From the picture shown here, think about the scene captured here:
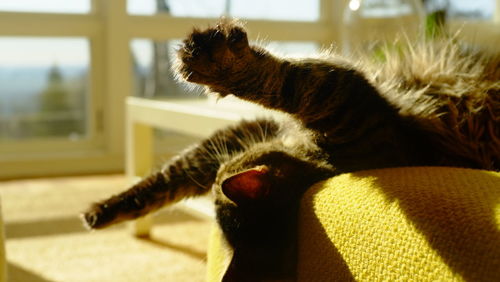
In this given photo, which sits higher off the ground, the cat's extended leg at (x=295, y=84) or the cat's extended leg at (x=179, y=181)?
the cat's extended leg at (x=295, y=84)

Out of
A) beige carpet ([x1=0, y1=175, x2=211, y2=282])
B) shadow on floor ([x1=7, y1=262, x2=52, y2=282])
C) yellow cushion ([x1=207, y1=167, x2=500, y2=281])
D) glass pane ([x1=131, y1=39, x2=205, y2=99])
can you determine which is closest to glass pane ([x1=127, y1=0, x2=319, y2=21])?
glass pane ([x1=131, y1=39, x2=205, y2=99])

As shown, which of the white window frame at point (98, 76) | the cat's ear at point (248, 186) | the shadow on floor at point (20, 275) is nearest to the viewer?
the cat's ear at point (248, 186)

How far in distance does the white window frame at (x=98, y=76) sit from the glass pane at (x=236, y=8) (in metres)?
0.05

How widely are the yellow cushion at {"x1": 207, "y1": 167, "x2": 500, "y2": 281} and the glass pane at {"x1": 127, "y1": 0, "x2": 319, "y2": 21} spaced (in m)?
2.41

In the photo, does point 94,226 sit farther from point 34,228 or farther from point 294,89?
point 34,228

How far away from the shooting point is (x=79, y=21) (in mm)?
2869

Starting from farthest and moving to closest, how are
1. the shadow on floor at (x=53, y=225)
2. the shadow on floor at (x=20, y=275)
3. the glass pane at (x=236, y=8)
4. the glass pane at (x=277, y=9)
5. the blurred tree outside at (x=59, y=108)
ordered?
the glass pane at (x=277, y=9)
the glass pane at (x=236, y=8)
the blurred tree outside at (x=59, y=108)
the shadow on floor at (x=53, y=225)
the shadow on floor at (x=20, y=275)

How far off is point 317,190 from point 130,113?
1.28 m

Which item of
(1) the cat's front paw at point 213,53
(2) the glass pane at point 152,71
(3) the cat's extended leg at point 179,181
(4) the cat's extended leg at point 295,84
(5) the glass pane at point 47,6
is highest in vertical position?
(1) the cat's front paw at point 213,53

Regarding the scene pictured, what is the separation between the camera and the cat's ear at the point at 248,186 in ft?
1.92

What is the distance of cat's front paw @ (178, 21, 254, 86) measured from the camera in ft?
1.98

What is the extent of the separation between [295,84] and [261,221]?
6.2 inches

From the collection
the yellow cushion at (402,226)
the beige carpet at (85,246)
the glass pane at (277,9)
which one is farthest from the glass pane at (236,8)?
the yellow cushion at (402,226)

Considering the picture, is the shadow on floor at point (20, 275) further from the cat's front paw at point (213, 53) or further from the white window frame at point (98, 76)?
the white window frame at point (98, 76)
